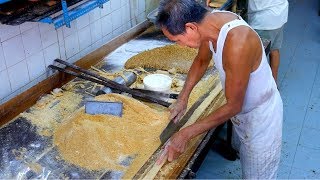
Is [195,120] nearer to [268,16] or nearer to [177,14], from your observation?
[177,14]

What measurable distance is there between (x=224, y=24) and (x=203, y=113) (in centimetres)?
81

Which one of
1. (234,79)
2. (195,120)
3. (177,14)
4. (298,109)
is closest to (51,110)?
(195,120)

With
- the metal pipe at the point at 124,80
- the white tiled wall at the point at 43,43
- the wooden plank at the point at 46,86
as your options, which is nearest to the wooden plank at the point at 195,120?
the metal pipe at the point at 124,80

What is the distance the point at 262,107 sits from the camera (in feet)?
7.30

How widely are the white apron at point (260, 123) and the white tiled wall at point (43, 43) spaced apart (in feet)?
4.50

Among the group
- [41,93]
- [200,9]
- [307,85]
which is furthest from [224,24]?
[307,85]

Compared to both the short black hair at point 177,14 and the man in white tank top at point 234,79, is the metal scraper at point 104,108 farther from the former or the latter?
the short black hair at point 177,14

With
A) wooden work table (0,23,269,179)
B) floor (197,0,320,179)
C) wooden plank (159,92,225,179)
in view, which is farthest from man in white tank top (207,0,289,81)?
wooden plank (159,92,225,179)

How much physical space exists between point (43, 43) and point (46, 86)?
33 cm

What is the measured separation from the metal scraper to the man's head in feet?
2.30

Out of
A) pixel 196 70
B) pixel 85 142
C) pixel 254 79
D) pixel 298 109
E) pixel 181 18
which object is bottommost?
pixel 298 109

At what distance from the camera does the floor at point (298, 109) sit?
321 cm

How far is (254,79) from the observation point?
209cm

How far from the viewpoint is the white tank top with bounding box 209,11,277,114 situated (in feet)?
6.34
